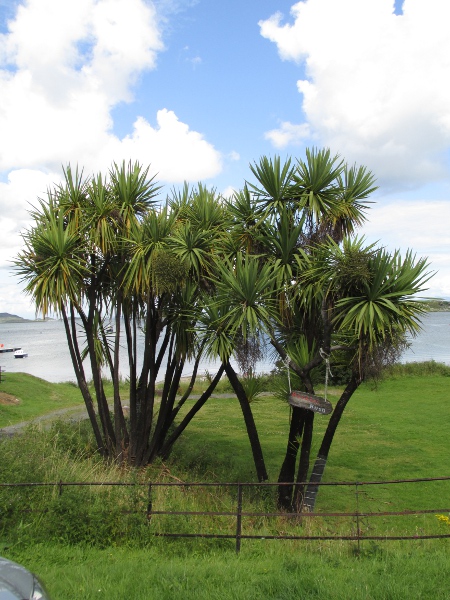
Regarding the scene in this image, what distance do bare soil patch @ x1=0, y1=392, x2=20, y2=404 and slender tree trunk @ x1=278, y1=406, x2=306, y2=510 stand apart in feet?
47.7

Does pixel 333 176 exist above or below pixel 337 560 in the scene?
Answer: above

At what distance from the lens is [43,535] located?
596cm

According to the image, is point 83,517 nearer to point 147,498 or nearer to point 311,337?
point 147,498

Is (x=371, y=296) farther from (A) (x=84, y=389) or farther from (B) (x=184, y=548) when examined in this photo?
(A) (x=84, y=389)

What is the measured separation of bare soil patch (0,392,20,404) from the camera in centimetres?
2158

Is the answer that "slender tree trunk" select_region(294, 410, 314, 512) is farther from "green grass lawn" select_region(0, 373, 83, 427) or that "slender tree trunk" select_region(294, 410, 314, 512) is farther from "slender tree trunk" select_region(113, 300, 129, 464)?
"green grass lawn" select_region(0, 373, 83, 427)

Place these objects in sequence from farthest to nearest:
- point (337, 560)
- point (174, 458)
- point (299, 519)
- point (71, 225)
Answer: point (174, 458), point (71, 225), point (299, 519), point (337, 560)

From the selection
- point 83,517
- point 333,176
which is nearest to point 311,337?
point 333,176

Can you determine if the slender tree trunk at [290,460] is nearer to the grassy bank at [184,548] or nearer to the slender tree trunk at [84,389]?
the grassy bank at [184,548]

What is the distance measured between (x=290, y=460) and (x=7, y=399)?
51.0ft

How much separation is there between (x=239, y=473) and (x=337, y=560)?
633 cm

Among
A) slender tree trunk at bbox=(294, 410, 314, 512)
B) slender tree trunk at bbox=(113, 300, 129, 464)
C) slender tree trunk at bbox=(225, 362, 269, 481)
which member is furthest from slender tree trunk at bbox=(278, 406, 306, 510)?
slender tree trunk at bbox=(113, 300, 129, 464)

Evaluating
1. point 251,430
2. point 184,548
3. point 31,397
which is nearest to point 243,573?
point 184,548

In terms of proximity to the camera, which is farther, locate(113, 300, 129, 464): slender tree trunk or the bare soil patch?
the bare soil patch
